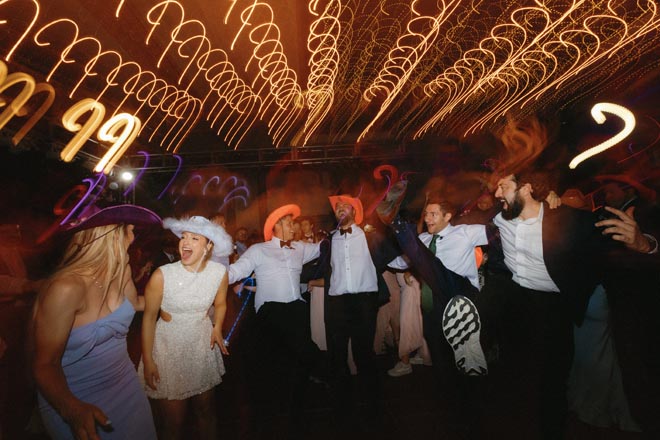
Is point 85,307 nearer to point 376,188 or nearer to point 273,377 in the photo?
point 273,377

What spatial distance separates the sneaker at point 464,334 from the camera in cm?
285

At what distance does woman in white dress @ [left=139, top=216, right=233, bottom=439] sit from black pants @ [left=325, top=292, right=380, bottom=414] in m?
1.26

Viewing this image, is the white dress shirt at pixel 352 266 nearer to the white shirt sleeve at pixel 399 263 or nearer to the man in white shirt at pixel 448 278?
the white shirt sleeve at pixel 399 263

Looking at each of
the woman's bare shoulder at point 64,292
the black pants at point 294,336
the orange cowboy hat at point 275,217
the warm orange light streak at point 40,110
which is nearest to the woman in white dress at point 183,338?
the woman's bare shoulder at point 64,292

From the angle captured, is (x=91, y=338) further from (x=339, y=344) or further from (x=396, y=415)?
(x=396, y=415)

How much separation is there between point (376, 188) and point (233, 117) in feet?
20.1

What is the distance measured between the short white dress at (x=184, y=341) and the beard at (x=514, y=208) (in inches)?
93.3

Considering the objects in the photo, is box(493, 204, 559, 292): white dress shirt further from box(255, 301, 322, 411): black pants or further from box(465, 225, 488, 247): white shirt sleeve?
box(255, 301, 322, 411): black pants

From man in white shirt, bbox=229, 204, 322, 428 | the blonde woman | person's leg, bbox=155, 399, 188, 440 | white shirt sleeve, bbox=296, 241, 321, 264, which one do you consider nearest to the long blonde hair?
the blonde woman

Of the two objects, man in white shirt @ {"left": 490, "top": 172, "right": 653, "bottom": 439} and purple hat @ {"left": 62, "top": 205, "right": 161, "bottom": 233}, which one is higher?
purple hat @ {"left": 62, "top": 205, "right": 161, "bottom": 233}

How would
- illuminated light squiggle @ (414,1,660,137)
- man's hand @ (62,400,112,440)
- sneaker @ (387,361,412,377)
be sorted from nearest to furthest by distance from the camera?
man's hand @ (62,400,112,440), sneaker @ (387,361,412,377), illuminated light squiggle @ (414,1,660,137)

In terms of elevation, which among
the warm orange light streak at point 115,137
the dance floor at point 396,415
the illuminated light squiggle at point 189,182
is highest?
the illuminated light squiggle at point 189,182

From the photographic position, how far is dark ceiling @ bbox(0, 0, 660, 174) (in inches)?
252

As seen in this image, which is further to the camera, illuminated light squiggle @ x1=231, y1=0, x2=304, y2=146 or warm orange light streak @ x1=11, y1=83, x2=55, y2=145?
illuminated light squiggle @ x1=231, y1=0, x2=304, y2=146
